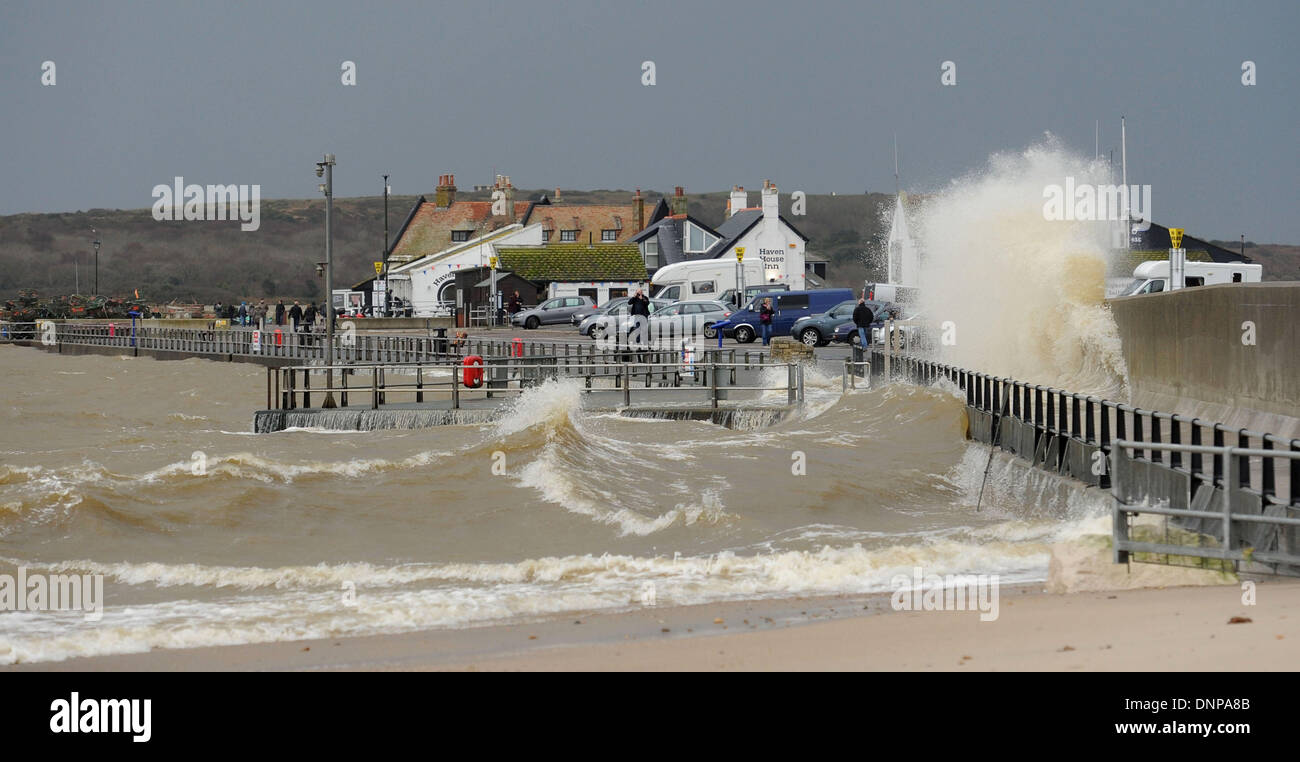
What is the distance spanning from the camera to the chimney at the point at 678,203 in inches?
3455

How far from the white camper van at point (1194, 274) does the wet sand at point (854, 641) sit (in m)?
29.3

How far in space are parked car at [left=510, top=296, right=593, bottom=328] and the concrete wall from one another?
3961cm

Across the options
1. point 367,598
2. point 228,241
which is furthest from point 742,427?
point 228,241

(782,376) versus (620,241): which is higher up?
(620,241)

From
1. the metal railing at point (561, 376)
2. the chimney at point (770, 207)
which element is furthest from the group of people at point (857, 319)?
the chimney at point (770, 207)

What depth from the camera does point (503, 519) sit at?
16750 mm

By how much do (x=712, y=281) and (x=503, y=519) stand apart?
147ft

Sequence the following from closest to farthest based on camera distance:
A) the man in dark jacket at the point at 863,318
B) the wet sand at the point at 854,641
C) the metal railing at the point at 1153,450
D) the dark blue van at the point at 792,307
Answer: the wet sand at the point at 854,641
the metal railing at the point at 1153,450
the man in dark jacket at the point at 863,318
the dark blue van at the point at 792,307

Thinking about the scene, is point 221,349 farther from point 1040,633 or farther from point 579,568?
point 1040,633

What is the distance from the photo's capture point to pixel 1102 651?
838cm

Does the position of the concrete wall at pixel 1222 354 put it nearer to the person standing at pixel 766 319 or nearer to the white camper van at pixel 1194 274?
the white camper van at pixel 1194 274

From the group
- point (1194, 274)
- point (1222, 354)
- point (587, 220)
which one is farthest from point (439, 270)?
point (1222, 354)

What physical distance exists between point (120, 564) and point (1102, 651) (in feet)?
32.2

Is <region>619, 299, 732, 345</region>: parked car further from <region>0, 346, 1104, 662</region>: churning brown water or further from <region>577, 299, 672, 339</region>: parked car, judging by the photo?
<region>0, 346, 1104, 662</region>: churning brown water
